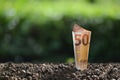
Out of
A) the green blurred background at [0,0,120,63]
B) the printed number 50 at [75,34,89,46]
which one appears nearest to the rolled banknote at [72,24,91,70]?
the printed number 50 at [75,34,89,46]

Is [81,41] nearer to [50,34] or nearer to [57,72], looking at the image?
[57,72]

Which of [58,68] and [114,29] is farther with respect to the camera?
[114,29]

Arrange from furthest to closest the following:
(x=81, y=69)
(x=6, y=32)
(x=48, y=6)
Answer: (x=48, y=6) < (x=6, y=32) < (x=81, y=69)

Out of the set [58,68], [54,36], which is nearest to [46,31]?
[54,36]

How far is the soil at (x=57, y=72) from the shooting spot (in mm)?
2332

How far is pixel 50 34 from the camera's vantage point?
574cm

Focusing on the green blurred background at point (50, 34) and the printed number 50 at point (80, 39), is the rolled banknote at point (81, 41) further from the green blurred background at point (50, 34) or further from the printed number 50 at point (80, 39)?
the green blurred background at point (50, 34)

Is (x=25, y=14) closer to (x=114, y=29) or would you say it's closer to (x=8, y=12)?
(x=8, y=12)

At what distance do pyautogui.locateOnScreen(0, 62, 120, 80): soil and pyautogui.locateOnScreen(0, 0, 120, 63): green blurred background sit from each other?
10.1 ft

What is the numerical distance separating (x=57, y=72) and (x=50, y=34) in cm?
335

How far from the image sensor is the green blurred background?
5.67m

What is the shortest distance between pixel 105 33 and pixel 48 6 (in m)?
0.82

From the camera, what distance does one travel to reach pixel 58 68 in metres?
2.47

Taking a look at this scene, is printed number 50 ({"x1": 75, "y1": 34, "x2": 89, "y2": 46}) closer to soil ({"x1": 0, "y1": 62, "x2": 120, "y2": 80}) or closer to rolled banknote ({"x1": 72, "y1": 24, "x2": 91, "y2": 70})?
rolled banknote ({"x1": 72, "y1": 24, "x2": 91, "y2": 70})
